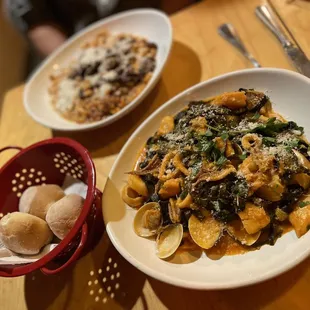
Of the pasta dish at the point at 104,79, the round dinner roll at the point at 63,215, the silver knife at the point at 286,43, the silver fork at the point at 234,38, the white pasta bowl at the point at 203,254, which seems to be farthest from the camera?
the pasta dish at the point at 104,79

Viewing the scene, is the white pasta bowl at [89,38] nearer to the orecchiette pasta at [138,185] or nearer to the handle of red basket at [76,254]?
the orecchiette pasta at [138,185]

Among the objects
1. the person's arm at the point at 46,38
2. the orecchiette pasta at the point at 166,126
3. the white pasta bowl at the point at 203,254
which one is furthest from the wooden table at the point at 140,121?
the person's arm at the point at 46,38

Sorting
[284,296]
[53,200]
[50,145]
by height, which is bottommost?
[284,296]

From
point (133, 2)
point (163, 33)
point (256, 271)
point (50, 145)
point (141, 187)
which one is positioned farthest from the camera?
point (133, 2)

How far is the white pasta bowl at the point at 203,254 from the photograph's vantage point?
3.27ft

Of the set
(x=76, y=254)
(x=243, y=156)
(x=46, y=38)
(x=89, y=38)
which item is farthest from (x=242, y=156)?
(x=46, y=38)

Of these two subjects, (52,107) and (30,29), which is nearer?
(52,107)

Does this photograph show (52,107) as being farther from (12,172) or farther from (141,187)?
(141,187)

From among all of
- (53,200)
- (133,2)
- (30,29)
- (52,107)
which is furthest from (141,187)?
(30,29)

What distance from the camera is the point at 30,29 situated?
9.25 ft

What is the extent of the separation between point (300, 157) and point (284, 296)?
40 centimetres

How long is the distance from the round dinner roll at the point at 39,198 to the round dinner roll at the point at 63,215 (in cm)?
7

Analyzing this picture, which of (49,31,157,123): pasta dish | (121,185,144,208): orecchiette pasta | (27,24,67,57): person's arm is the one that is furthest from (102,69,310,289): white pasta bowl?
(27,24,67,57): person's arm

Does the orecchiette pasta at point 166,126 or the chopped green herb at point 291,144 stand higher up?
the chopped green herb at point 291,144
